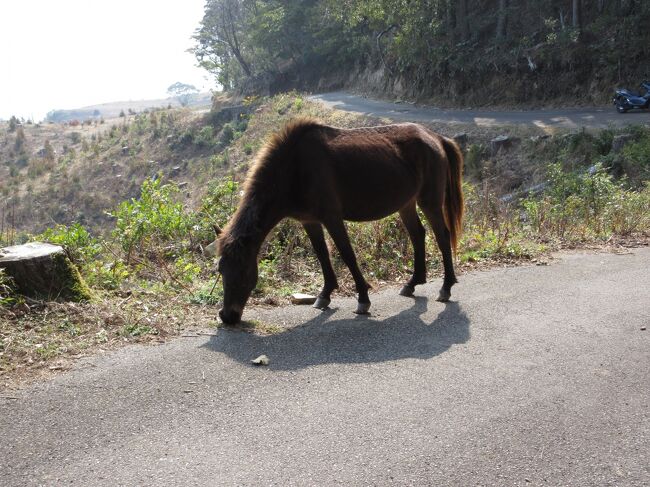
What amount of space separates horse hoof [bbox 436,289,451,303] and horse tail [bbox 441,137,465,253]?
1.06 metres

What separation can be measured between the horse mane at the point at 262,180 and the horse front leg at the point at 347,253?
0.72 meters

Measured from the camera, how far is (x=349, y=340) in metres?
5.78

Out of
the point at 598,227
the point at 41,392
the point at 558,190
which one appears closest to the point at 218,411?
the point at 41,392

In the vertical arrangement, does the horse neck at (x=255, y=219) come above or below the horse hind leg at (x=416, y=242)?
above

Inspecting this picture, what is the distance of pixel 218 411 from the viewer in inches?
171

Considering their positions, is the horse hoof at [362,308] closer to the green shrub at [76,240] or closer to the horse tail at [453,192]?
the horse tail at [453,192]

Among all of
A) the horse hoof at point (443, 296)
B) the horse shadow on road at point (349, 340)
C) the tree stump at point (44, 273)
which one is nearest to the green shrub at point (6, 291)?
the tree stump at point (44, 273)

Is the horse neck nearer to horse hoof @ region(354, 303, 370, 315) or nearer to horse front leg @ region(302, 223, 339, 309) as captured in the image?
horse front leg @ region(302, 223, 339, 309)

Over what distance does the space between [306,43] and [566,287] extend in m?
49.9

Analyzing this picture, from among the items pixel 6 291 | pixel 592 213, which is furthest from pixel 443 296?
pixel 592 213

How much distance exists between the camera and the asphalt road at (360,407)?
12.0ft

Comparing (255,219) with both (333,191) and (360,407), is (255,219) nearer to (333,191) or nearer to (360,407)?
(333,191)

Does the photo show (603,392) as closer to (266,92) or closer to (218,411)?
(218,411)

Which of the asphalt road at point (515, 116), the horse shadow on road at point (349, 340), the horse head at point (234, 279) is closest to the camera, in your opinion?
the horse shadow on road at point (349, 340)
